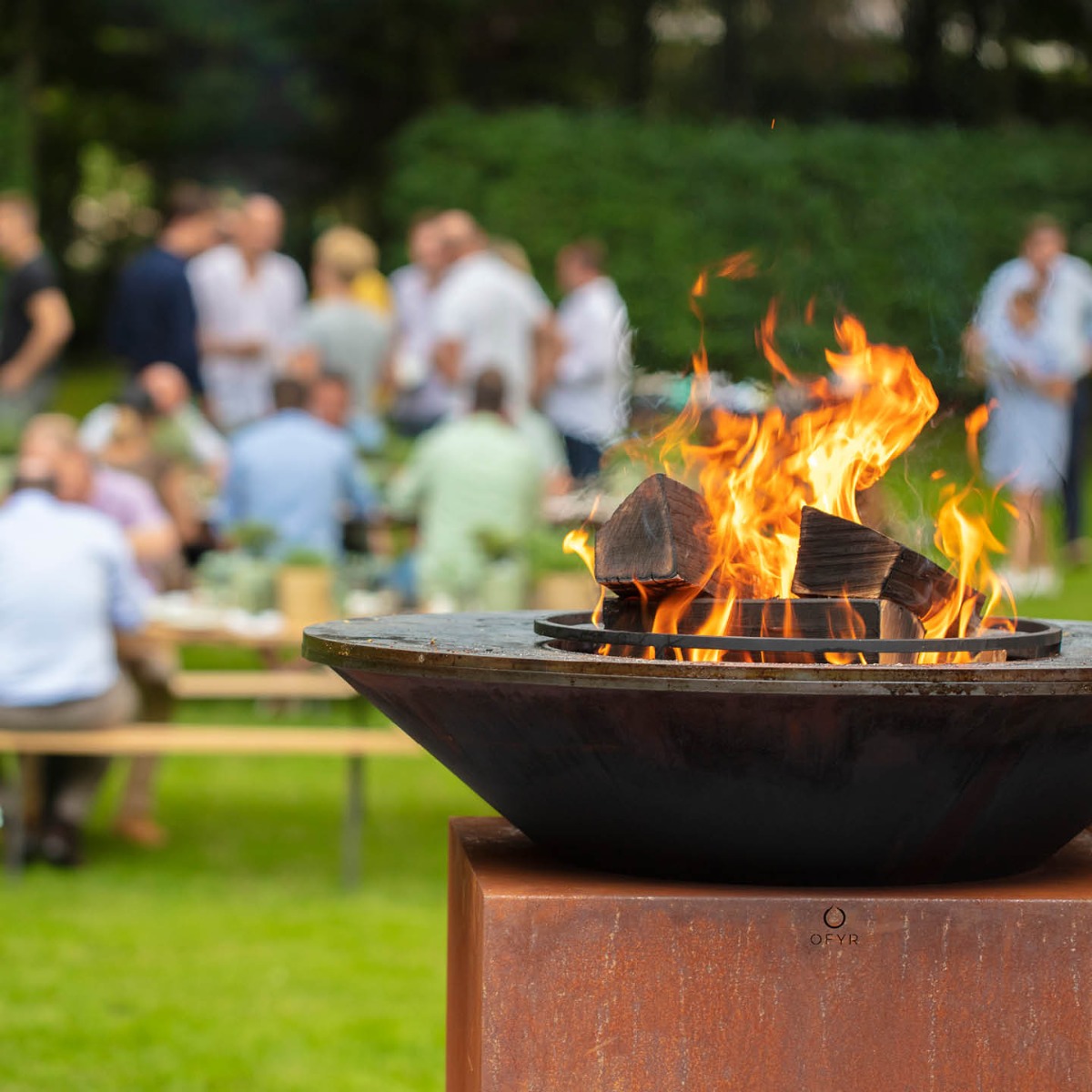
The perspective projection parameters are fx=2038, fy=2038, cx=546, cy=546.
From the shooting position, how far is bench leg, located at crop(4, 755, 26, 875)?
263 inches

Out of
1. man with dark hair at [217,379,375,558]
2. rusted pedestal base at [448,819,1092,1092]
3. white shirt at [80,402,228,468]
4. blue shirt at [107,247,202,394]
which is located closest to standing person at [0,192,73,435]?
blue shirt at [107,247,202,394]

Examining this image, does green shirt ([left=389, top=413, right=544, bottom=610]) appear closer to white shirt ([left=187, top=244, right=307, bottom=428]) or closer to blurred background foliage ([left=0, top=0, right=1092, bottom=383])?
white shirt ([left=187, top=244, right=307, bottom=428])

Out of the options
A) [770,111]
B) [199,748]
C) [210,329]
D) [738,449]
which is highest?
[770,111]

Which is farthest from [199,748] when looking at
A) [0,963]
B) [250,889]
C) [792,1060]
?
[792,1060]

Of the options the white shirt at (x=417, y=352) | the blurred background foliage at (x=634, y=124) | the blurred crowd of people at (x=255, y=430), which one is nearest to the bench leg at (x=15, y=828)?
the blurred crowd of people at (x=255, y=430)

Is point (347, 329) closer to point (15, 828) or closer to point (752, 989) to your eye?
point (15, 828)

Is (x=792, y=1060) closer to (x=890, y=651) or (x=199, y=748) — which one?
(x=890, y=651)

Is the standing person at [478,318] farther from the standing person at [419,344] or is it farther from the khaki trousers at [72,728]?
the khaki trousers at [72,728]

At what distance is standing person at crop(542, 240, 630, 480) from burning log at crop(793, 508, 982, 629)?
30.4 ft

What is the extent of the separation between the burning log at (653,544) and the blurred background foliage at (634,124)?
1320 centimetres

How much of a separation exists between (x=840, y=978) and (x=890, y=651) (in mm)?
469

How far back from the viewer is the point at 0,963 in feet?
18.5

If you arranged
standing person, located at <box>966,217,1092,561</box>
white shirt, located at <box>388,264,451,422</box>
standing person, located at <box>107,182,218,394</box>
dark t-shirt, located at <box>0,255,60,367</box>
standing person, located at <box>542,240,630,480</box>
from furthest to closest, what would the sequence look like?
standing person, located at <box>542,240,630,480</box> < standing person, located at <box>966,217,1092,561</box> < white shirt, located at <box>388,264,451,422</box> < standing person, located at <box>107,182,218,394</box> < dark t-shirt, located at <box>0,255,60,367</box>

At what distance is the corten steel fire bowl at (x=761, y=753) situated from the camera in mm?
2701
